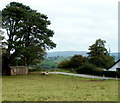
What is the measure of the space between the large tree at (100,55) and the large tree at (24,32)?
2679cm

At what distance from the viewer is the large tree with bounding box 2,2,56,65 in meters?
42.8

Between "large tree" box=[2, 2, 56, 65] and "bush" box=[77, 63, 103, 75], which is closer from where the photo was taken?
"large tree" box=[2, 2, 56, 65]

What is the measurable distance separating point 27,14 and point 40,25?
3.55 meters

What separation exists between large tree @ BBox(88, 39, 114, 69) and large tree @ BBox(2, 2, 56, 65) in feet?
87.9

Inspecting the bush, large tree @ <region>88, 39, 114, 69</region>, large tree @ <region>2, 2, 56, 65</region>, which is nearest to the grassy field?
large tree @ <region>2, 2, 56, 65</region>

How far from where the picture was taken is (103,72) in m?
49.2

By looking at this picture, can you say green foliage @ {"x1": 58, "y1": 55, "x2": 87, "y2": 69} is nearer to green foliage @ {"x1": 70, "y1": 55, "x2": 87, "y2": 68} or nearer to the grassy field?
green foliage @ {"x1": 70, "y1": 55, "x2": 87, "y2": 68}

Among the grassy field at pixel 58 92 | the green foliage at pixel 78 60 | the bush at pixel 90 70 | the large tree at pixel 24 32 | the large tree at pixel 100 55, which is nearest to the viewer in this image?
the grassy field at pixel 58 92

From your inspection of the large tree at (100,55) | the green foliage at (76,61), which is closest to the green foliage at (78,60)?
the green foliage at (76,61)

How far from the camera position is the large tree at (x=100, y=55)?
69.8 m

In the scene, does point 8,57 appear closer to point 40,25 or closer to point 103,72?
point 40,25

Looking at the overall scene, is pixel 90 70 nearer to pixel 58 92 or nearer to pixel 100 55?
pixel 100 55

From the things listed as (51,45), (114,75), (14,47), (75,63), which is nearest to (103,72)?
(114,75)

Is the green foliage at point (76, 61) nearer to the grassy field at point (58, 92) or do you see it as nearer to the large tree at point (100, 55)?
the large tree at point (100, 55)
